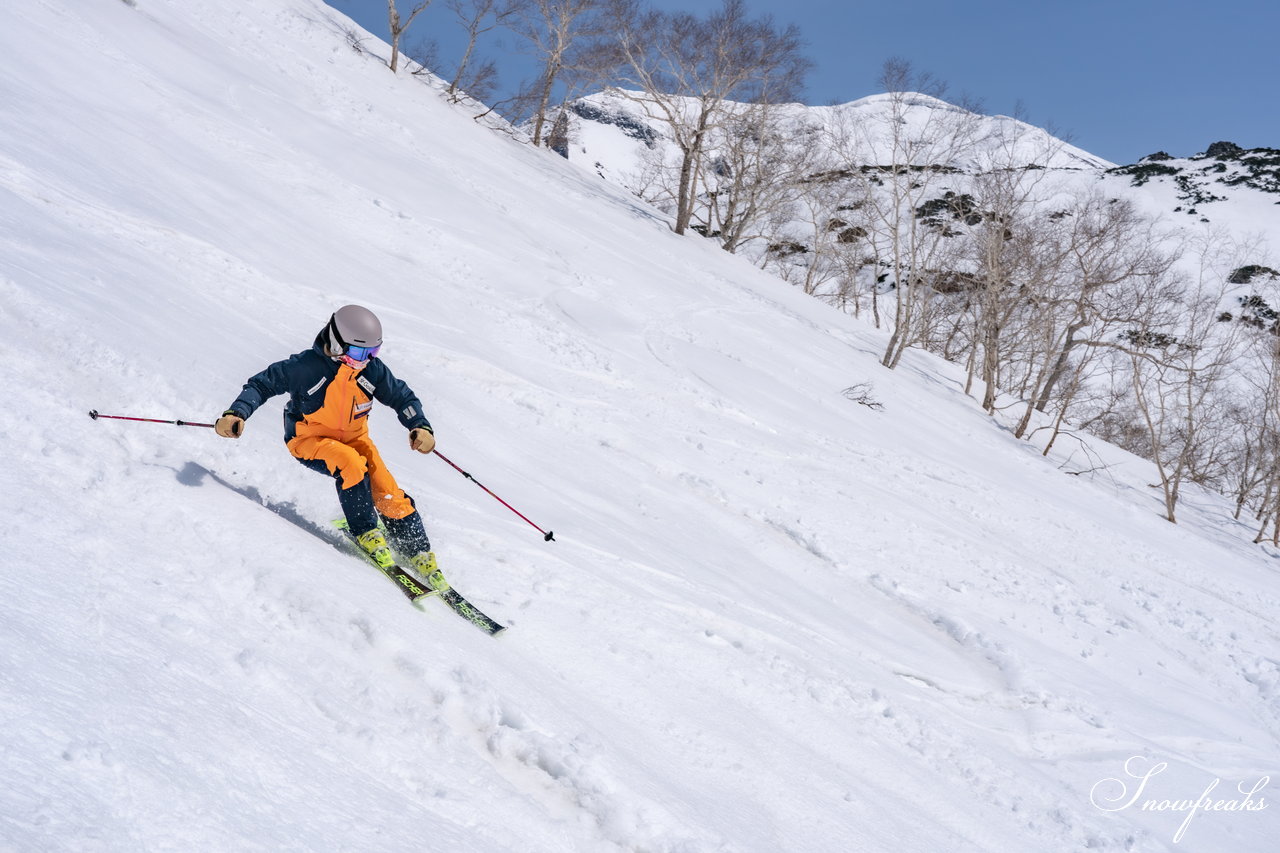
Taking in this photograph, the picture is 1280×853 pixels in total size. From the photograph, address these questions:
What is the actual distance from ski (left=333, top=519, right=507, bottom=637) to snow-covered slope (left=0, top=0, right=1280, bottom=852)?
11 centimetres

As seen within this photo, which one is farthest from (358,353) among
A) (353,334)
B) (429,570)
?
(429,570)

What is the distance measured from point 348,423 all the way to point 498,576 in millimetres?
1277

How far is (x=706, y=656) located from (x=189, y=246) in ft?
22.7

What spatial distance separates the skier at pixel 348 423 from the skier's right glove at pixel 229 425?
0.31 feet

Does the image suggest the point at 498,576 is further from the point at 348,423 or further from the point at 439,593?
the point at 348,423

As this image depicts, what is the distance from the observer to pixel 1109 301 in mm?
19312

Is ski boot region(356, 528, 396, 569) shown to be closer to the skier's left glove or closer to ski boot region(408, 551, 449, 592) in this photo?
ski boot region(408, 551, 449, 592)

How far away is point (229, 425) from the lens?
3.35 m

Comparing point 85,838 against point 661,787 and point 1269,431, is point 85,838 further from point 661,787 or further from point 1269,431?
point 1269,431

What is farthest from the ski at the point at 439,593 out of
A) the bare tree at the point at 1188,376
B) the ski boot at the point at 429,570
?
the bare tree at the point at 1188,376

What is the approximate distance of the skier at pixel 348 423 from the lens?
3697mm

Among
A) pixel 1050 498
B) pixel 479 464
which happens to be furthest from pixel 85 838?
pixel 1050 498

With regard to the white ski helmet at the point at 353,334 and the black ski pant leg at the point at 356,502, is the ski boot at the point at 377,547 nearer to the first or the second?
the black ski pant leg at the point at 356,502

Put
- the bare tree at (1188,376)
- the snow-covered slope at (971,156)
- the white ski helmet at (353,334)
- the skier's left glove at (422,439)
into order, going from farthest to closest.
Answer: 1. the snow-covered slope at (971,156)
2. the bare tree at (1188,376)
3. the skier's left glove at (422,439)
4. the white ski helmet at (353,334)
